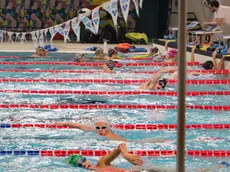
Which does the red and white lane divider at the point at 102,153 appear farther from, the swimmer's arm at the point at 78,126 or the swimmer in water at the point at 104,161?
the swimmer's arm at the point at 78,126

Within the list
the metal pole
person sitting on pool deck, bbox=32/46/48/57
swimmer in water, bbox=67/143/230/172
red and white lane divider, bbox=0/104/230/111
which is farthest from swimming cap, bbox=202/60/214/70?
the metal pole

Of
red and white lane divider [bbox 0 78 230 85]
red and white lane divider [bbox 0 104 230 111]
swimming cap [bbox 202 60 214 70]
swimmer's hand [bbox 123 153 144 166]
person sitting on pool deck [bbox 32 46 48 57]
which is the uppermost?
person sitting on pool deck [bbox 32 46 48 57]

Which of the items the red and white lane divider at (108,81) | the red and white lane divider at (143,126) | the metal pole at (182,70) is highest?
the metal pole at (182,70)

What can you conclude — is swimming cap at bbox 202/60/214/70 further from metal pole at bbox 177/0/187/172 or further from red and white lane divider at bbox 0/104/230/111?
metal pole at bbox 177/0/187/172

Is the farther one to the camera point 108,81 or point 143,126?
point 108,81

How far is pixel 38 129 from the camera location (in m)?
5.22

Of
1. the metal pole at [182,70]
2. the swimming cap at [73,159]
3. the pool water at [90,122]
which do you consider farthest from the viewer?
the pool water at [90,122]

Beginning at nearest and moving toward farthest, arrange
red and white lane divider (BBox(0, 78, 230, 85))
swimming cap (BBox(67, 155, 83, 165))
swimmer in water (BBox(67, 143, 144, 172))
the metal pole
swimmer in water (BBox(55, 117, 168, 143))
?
1. the metal pole
2. swimmer in water (BBox(67, 143, 144, 172))
3. swimming cap (BBox(67, 155, 83, 165))
4. swimmer in water (BBox(55, 117, 168, 143))
5. red and white lane divider (BBox(0, 78, 230, 85))

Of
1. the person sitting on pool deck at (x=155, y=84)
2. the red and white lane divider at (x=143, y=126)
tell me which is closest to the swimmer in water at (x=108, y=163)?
the red and white lane divider at (x=143, y=126)

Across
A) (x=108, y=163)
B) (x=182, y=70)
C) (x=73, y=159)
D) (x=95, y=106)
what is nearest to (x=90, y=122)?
(x=95, y=106)

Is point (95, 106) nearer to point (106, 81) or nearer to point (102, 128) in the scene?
point (102, 128)

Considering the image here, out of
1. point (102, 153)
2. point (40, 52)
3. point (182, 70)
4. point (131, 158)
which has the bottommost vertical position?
point (102, 153)

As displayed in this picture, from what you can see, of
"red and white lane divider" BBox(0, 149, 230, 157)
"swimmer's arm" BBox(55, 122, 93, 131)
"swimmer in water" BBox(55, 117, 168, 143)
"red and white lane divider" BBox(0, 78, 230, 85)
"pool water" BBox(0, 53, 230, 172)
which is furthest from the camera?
"red and white lane divider" BBox(0, 78, 230, 85)

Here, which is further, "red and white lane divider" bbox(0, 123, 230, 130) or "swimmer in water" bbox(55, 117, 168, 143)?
"red and white lane divider" bbox(0, 123, 230, 130)
